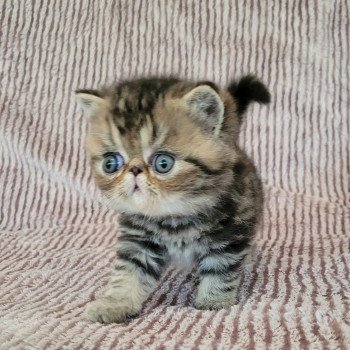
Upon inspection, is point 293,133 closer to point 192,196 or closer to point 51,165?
point 51,165

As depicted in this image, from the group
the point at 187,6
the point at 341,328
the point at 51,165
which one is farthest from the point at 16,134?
the point at 341,328

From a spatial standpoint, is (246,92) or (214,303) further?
(246,92)

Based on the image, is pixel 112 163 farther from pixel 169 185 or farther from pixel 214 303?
pixel 214 303

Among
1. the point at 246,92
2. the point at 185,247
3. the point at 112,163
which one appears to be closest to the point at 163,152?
the point at 112,163

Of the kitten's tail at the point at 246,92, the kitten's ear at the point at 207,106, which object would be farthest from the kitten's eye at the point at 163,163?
the kitten's tail at the point at 246,92

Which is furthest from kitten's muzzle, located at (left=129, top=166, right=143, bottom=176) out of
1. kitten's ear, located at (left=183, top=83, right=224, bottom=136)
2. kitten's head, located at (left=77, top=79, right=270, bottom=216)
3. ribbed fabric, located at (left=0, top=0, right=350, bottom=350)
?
ribbed fabric, located at (left=0, top=0, right=350, bottom=350)

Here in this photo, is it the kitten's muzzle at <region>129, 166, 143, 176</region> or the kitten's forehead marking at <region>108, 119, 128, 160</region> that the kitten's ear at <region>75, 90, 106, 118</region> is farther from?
the kitten's muzzle at <region>129, 166, 143, 176</region>
